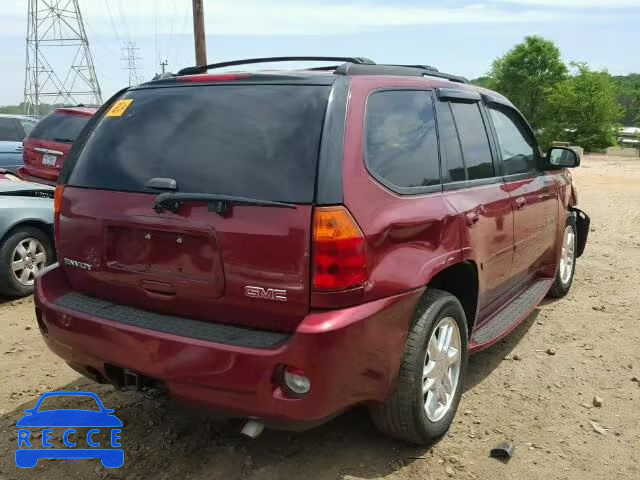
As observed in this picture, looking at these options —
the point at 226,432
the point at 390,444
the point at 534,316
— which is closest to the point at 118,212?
the point at 226,432

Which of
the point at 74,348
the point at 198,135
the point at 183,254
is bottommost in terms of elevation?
the point at 74,348

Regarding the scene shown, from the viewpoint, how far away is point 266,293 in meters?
2.57

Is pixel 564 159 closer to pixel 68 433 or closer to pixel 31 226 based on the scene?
pixel 68 433

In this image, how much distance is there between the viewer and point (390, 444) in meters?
3.21

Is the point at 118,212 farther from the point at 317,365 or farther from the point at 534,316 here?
the point at 534,316

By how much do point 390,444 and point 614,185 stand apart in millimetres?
15726

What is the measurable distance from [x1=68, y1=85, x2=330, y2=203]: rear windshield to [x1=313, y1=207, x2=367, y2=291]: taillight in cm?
12

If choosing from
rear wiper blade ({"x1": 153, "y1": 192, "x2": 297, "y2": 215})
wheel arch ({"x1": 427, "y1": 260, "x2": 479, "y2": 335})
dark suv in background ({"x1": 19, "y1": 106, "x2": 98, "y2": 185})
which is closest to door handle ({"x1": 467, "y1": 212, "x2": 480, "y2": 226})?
wheel arch ({"x1": 427, "y1": 260, "x2": 479, "y2": 335})

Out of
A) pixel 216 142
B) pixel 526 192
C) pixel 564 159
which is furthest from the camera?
pixel 564 159

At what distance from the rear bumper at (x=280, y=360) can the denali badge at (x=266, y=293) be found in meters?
0.15

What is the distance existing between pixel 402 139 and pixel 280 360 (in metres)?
1.27

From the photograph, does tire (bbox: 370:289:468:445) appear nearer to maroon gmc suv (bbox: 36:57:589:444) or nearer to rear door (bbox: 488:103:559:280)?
maroon gmc suv (bbox: 36:57:589:444)

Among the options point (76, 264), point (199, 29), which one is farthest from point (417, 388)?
point (199, 29)

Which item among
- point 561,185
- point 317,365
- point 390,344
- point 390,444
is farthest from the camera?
point 561,185
